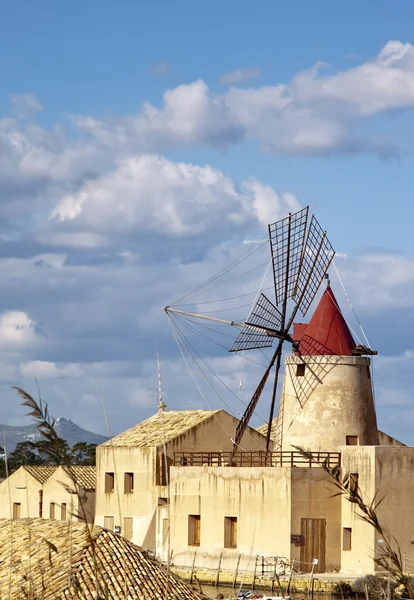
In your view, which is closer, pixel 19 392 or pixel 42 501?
pixel 19 392

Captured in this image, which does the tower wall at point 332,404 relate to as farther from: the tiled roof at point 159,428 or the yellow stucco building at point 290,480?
the tiled roof at point 159,428

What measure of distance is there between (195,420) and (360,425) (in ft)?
22.5

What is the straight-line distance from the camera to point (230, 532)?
2594 centimetres

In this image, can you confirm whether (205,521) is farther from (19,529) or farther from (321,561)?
(19,529)

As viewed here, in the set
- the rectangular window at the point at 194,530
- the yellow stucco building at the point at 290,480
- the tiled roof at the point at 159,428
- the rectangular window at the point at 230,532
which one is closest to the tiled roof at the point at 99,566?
the yellow stucco building at the point at 290,480

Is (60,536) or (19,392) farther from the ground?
(19,392)

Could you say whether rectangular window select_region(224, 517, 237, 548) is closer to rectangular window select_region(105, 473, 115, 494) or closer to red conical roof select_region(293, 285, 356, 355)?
red conical roof select_region(293, 285, 356, 355)

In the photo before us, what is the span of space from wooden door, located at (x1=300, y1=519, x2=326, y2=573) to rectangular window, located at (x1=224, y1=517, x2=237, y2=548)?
6.03 ft

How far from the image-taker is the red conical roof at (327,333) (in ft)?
89.9

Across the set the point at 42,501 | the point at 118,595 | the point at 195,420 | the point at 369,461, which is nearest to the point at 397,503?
the point at 369,461

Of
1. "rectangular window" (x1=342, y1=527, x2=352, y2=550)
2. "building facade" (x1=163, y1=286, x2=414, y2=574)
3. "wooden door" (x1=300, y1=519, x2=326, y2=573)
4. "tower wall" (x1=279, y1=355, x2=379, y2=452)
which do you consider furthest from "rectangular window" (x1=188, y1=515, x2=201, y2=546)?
"rectangular window" (x1=342, y1=527, x2=352, y2=550)

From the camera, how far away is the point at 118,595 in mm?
11844

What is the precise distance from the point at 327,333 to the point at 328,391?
4.83 feet

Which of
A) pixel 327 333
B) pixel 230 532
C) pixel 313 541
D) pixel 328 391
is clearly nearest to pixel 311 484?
pixel 313 541
